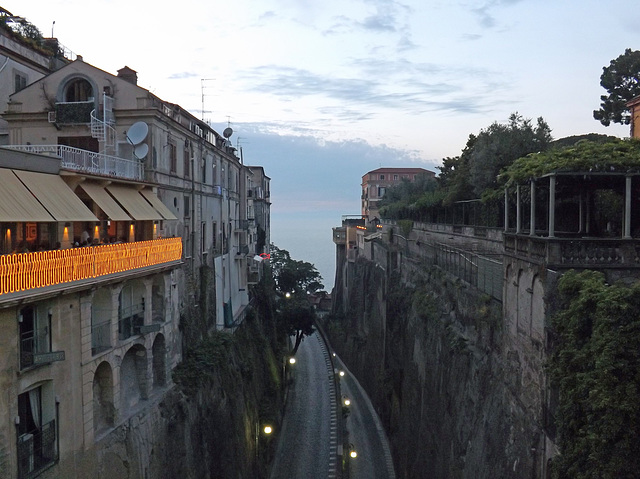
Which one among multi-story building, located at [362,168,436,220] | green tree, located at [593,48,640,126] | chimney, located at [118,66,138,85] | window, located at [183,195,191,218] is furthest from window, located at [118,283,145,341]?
multi-story building, located at [362,168,436,220]

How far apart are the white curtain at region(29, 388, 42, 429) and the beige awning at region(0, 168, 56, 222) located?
4.16 metres

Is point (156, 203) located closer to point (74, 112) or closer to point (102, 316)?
point (74, 112)

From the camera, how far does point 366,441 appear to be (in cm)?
3884

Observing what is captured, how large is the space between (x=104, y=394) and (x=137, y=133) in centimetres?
984

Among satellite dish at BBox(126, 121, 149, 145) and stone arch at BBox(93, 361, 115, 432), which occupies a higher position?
satellite dish at BBox(126, 121, 149, 145)

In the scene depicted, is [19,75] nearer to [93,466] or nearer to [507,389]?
[93,466]

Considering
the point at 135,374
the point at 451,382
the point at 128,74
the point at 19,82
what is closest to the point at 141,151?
the point at 128,74

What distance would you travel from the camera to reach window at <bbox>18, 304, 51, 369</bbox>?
45.0 ft

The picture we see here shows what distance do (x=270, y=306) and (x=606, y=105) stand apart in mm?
31350

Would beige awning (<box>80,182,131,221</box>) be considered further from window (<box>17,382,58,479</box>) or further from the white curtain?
the white curtain

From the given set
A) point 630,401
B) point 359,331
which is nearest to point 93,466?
point 630,401

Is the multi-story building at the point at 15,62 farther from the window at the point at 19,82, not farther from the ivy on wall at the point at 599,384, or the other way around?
the ivy on wall at the point at 599,384

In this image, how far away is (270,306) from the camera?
5297cm

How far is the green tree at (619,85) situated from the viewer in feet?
129
